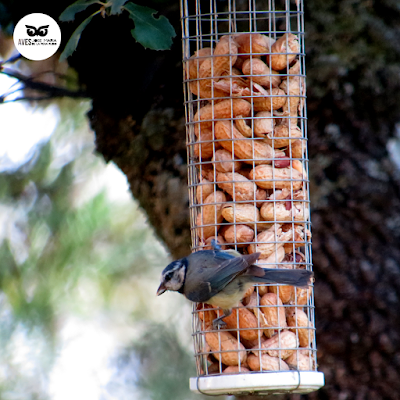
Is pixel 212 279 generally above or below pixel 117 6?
below

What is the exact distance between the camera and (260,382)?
1674 mm

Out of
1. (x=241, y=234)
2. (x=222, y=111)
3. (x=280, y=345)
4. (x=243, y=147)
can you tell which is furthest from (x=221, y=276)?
(x=222, y=111)

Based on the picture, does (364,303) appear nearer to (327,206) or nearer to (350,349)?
(350,349)

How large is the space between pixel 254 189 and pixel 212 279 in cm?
29

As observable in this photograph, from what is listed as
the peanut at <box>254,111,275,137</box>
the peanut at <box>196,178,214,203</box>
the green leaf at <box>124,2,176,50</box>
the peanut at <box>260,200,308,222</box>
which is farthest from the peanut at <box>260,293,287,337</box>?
the green leaf at <box>124,2,176,50</box>

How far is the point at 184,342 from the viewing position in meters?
3.55

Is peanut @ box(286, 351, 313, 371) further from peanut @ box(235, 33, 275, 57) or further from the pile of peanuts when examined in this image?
peanut @ box(235, 33, 275, 57)

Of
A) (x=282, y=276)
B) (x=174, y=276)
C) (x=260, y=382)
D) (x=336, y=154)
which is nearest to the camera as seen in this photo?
(x=260, y=382)

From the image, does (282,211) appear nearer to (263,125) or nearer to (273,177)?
(273,177)

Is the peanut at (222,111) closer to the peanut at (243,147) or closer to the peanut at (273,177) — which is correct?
the peanut at (243,147)

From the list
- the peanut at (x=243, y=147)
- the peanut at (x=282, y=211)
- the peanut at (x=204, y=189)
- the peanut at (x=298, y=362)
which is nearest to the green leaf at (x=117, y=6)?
the peanut at (x=243, y=147)

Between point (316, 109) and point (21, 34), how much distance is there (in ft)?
4.04

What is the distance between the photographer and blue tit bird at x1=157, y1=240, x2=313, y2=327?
177 cm

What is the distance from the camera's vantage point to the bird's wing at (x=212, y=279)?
1771 mm
